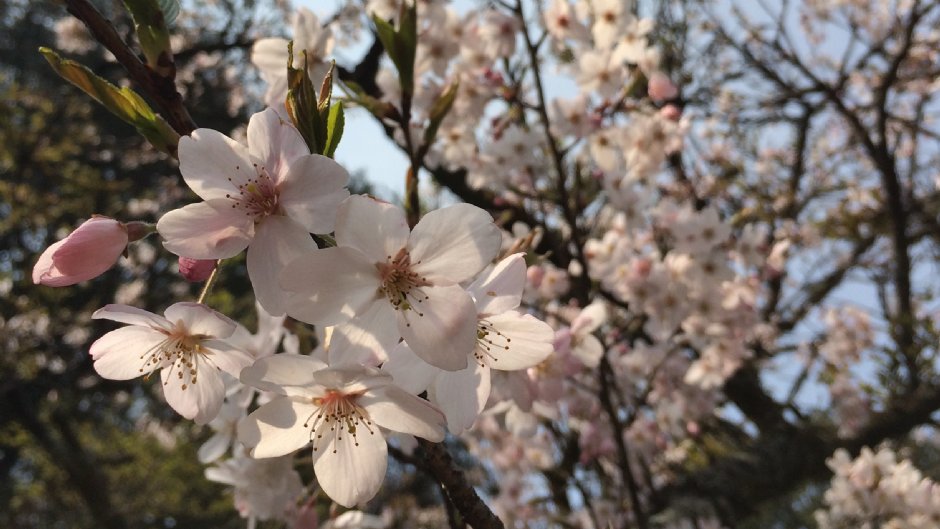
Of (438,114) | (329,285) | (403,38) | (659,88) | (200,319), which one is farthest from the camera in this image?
(659,88)

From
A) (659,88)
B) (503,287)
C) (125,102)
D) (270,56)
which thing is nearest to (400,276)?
(503,287)

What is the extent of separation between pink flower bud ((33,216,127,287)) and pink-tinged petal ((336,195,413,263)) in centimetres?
24

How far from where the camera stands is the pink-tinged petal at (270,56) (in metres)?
1.38

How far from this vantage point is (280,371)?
613mm

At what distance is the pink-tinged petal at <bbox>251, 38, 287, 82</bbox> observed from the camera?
1.38 meters

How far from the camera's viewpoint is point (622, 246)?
2.42 meters

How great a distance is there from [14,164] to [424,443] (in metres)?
4.77

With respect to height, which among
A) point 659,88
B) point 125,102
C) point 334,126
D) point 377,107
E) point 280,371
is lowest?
point 280,371

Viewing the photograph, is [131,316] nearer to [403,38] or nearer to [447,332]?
[447,332]

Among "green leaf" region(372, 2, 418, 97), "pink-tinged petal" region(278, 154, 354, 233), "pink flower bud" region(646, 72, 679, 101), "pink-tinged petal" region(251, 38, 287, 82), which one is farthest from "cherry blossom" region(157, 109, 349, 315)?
"pink flower bud" region(646, 72, 679, 101)

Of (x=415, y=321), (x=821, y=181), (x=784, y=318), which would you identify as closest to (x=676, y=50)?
(x=784, y=318)

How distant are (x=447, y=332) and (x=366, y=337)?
92 millimetres

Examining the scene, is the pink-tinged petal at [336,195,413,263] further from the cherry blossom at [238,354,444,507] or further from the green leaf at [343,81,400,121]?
the green leaf at [343,81,400,121]

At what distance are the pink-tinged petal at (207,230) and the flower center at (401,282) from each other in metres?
0.14
